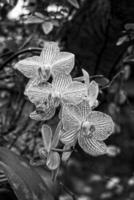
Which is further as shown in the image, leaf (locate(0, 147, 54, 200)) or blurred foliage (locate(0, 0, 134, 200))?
blurred foliage (locate(0, 0, 134, 200))

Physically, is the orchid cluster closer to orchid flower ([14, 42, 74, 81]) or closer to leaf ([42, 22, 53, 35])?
orchid flower ([14, 42, 74, 81])

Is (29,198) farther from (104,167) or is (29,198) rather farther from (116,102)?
(104,167)

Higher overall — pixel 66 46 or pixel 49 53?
pixel 49 53

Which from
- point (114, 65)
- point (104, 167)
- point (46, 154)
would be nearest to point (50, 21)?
point (114, 65)

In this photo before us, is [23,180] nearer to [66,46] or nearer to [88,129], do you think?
[88,129]

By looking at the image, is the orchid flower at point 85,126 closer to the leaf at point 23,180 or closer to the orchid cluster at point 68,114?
the orchid cluster at point 68,114

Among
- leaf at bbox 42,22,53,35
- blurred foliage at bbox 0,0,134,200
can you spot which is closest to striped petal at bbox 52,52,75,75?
leaf at bbox 42,22,53,35

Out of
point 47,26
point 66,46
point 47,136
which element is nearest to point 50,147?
point 47,136
